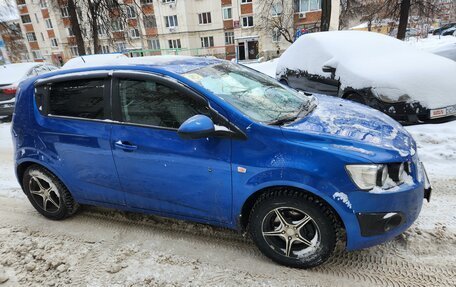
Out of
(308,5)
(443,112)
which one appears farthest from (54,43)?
(443,112)

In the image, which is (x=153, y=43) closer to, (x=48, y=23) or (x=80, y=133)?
(x=48, y=23)

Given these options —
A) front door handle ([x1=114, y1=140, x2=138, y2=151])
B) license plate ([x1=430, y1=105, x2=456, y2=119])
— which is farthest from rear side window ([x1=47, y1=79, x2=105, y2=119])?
license plate ([x1=430, y1=105, x2=456, y2=119])

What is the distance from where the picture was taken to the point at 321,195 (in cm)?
229

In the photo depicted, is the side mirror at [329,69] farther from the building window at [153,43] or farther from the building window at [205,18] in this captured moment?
the building window at [153,43]

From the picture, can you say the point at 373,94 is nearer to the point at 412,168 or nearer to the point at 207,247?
the point at 412,168

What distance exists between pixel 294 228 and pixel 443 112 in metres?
4.00

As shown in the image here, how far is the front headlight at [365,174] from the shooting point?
2227mm

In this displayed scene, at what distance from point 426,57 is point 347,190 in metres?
5.02

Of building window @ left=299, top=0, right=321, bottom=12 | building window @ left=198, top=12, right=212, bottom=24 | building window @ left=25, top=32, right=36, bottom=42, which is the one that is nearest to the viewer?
building window @ left=299, top=0, right=321, bottom=12

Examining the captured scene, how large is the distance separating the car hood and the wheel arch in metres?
0.38

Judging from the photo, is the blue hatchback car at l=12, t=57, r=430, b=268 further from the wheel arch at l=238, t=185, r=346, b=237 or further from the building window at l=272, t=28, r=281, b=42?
the building window at l=272, t=28, r=281, b=42

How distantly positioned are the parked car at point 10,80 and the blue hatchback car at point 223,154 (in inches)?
242

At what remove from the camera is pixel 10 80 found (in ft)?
28.6

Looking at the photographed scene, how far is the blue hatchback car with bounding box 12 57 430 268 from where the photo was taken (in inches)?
90.7
